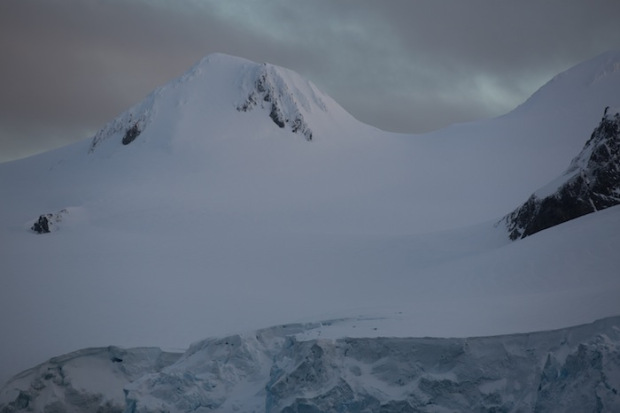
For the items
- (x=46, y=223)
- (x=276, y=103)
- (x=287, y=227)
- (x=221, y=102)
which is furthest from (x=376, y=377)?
(x=221, y=102)

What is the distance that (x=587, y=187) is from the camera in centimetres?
1769

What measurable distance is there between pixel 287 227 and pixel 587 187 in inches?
594

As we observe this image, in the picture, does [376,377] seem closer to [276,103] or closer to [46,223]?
[46,223]

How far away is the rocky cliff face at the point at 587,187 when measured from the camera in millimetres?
17484

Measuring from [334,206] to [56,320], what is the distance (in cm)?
1880

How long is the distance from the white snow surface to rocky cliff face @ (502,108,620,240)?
45.2 inches

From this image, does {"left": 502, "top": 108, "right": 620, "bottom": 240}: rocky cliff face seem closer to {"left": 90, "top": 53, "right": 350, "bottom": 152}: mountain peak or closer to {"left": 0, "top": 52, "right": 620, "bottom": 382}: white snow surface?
{"left": 0, "top": 52, "right": 620, "bottom": 382}: white snow surface

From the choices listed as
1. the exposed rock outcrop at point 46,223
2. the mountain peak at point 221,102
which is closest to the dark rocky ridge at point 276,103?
the mountain peak at point 221,102

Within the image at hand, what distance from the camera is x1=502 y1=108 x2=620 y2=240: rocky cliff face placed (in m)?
17.5

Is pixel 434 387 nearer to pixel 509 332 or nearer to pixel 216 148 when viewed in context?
pixel 509 332

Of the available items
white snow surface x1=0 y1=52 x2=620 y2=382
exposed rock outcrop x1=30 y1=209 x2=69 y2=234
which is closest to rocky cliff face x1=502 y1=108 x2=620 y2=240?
white snow surface x1=0 y1=52 x2=620 y2=382

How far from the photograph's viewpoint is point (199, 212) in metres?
30.4

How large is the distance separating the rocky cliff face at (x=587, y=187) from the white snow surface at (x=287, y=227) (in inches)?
45.2

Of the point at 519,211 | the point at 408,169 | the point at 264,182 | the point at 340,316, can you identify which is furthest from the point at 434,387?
the point at 408,169
